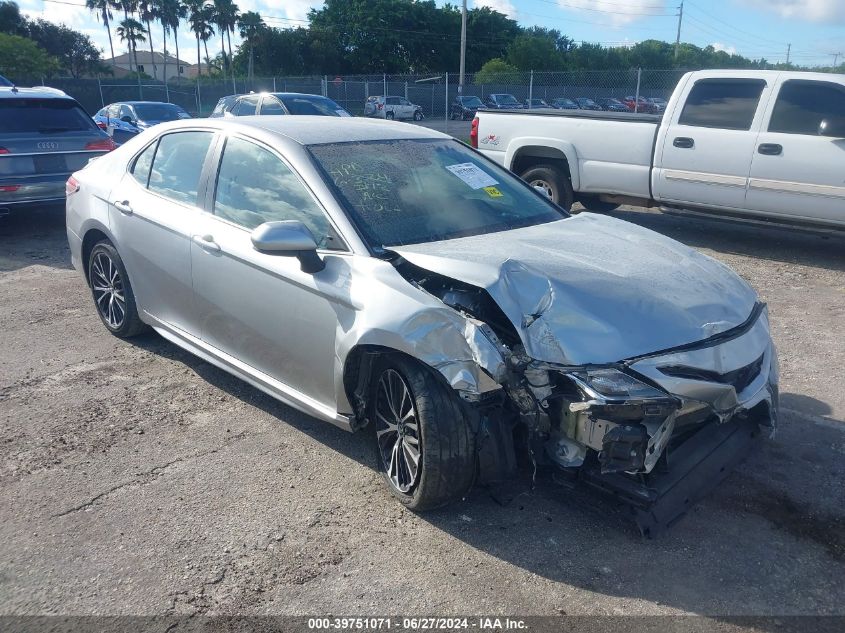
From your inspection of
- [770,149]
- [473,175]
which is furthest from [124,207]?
[770,149]

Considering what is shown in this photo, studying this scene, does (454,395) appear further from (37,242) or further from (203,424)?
(37,242)

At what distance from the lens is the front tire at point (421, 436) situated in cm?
323

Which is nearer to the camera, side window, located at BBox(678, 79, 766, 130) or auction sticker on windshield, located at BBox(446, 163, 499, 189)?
auction sticker on windshield, located at BBox(446, 163, 499, 189)

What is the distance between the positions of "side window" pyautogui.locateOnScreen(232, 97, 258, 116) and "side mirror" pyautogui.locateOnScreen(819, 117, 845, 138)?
35.4ft

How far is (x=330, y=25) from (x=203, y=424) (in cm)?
6505

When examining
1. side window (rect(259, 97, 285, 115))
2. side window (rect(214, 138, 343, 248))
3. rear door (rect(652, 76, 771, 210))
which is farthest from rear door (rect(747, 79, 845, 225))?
side window (rect(259, 97, 285, 115))

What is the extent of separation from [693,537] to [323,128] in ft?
9.73

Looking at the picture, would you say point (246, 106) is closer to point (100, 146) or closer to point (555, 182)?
point (100, 146)

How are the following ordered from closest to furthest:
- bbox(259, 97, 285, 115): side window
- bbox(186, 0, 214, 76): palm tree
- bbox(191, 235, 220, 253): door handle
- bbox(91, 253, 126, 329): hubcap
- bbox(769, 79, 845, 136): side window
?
bbox(191, 235, 220, 253): door handle → bbox(91, 253, 126, 329): hubcap → bbox(769, 79, 845, 136): side window → bbox(259, 97, 285, 115): side window → bbox(186, 0, 214, 76): palm tree

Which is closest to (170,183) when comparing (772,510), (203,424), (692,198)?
(203,424)

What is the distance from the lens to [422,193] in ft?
13.6

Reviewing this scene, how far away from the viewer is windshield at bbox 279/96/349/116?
14664mm

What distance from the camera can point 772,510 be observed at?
11.5 ft

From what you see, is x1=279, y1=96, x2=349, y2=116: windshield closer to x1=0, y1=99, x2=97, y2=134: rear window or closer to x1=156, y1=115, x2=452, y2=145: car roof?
x1=0, y1=99, x2=97, y2=134: rear window
